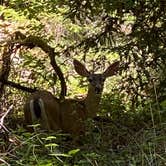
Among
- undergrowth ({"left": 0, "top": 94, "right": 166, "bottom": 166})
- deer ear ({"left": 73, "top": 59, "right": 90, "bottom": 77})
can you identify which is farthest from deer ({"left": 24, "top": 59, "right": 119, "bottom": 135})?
undergrowth ({"left": 0, "top": 94, "right": 166, "bottom": 166})

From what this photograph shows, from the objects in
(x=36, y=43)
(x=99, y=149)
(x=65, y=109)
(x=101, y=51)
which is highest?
(x=36, y=43)

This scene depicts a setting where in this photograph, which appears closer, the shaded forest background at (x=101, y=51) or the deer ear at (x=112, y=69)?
the shaded forest background at (x=101, y=51)

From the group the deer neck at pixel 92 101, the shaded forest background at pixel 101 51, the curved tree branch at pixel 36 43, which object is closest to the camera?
the shaded forest background at pixel 101 51

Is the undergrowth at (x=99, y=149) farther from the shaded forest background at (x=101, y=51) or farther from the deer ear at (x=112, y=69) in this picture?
the deer ear at (x=112, y=69)

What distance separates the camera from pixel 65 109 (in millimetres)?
7395

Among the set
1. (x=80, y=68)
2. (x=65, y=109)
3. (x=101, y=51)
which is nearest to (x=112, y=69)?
(x=101, y=51)

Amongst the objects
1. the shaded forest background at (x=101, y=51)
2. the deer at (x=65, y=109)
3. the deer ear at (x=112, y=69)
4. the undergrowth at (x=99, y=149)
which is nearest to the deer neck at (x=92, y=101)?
the deer at (x=65, y=109)

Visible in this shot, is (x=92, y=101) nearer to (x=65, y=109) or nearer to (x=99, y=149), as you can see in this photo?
(x=65, y=109)

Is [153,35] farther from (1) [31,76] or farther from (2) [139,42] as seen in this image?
(1) [31,76]

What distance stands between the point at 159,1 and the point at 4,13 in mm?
2107

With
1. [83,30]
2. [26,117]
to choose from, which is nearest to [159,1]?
[26,117]

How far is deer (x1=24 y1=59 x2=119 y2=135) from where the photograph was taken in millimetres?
6984

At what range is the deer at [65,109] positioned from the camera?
6.98m

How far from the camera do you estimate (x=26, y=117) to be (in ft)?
23.2
